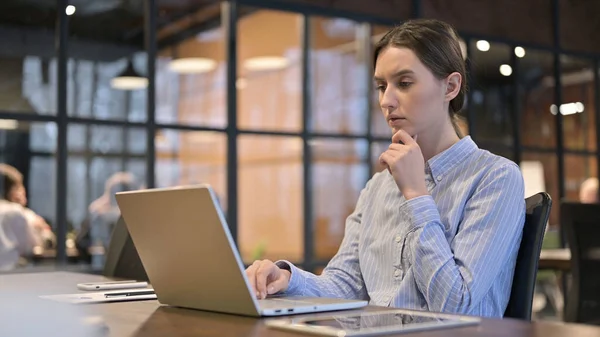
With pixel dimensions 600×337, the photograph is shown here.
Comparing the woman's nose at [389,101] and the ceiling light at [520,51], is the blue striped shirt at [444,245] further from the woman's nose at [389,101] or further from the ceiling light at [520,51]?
the ceiling light at [520,51]

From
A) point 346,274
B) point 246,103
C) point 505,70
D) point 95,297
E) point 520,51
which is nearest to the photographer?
point 95,297

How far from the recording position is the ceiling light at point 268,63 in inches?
233

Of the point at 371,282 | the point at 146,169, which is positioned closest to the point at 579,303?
the point at 371,282

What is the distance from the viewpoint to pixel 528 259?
5.92ft

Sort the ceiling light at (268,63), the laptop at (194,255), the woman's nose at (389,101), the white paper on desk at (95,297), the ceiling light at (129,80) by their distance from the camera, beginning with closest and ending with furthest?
1. the laptop at (194,255)
2. the white paper on desk at (95,297)
3. the woman's nose at (389,101)
4. the ceiling light at (129,80)
5. the ceiling light at (268,63)

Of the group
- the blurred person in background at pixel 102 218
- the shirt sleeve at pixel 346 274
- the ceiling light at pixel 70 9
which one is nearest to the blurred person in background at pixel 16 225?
the blurred person in background at pixel 102 218

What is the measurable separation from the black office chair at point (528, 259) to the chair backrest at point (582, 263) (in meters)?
2.13

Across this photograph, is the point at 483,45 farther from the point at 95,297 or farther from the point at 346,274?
the point at 95,297

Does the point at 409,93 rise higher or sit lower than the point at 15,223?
higher

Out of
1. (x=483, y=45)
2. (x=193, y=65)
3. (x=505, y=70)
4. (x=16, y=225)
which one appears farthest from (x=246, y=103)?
(x=505, y=70)

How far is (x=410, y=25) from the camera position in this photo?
2.11 meters

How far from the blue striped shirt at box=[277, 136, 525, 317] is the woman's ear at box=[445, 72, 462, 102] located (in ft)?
0.38

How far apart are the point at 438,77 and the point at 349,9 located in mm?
4108

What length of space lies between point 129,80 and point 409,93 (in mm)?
3326
